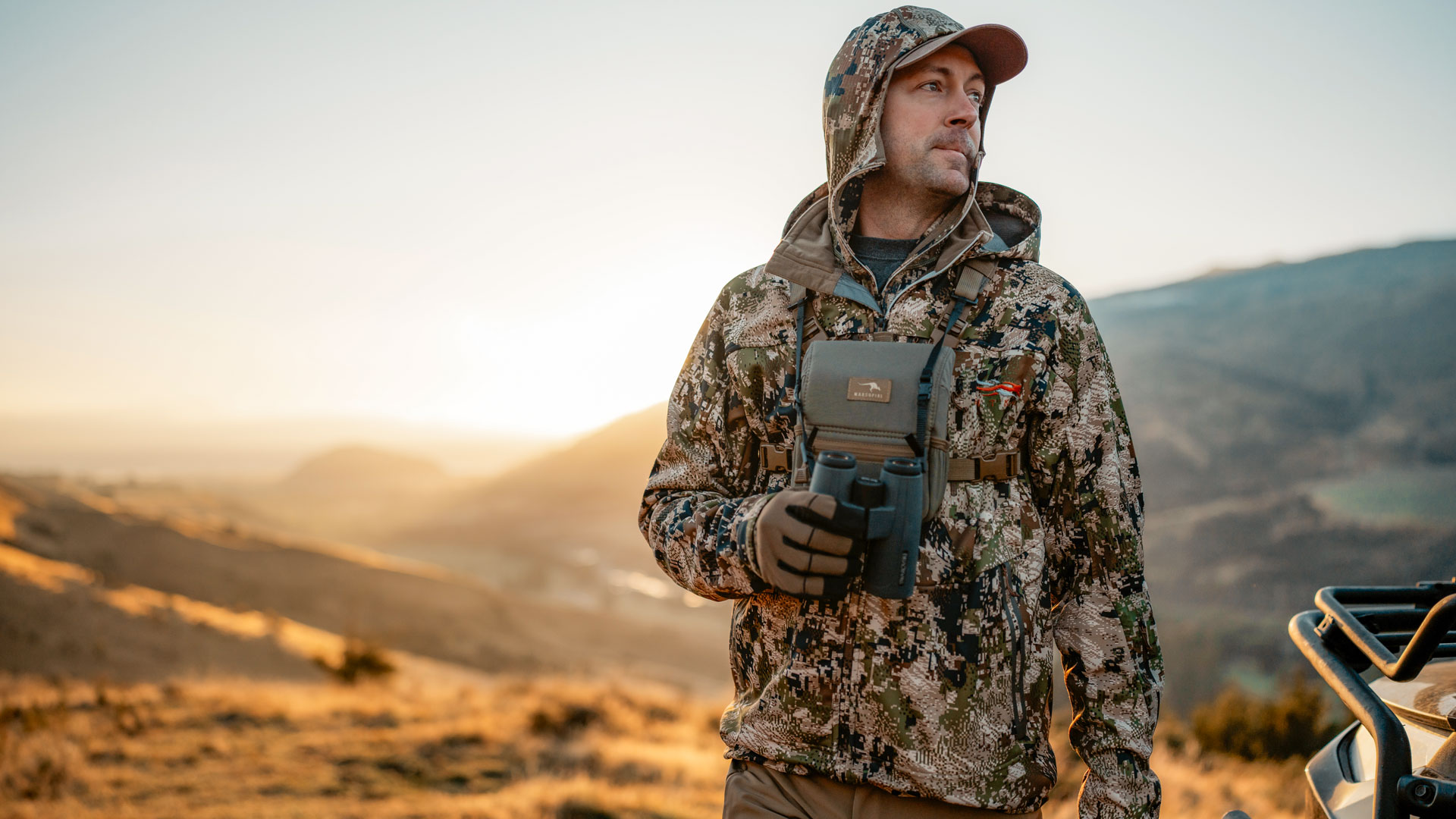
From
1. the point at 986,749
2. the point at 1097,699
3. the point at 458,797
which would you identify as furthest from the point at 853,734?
the point at 458,797

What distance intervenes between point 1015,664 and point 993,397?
2.09 ft

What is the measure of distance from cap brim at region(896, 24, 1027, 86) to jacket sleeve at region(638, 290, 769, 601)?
35.2 inches

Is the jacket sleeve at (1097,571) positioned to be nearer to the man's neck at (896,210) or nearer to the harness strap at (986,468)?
the harness strap at (986,468)

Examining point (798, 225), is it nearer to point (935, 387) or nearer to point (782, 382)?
point (782, 382)

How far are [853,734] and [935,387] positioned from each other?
2.77 feet

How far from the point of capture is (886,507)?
1.78 metres

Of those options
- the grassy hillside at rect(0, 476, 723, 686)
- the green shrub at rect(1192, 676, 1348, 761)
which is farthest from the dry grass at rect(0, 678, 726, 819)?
the grassy hillside at rect(0, 476, 723, 686)

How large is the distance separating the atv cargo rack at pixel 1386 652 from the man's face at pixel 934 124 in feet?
4.75

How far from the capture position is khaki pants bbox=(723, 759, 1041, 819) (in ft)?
6.26

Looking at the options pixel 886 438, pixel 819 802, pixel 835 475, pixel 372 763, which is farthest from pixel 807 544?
pixel 372 763

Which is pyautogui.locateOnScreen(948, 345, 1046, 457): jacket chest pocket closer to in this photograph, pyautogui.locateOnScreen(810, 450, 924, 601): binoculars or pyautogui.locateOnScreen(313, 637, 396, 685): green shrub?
pyautogui.locateOnScreen(810, 450, 924, 601): binoculars

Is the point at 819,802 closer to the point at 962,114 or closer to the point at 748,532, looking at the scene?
the point at 748,532

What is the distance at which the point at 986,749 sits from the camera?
A: 1884 mm

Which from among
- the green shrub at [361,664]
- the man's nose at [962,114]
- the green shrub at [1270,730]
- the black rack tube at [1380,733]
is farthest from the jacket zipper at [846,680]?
the green shrub at [361,664]
